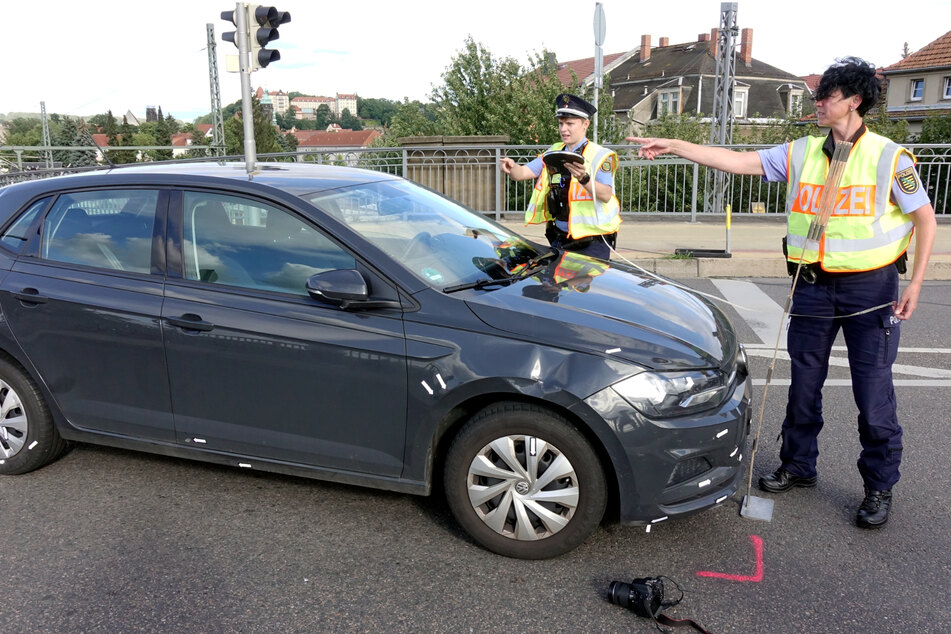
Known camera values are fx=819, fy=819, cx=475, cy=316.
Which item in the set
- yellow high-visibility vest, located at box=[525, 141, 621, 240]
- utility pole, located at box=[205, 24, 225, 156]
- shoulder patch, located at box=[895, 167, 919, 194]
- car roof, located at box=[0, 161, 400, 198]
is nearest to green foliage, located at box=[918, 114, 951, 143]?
utility pole, located at box=[205, 24, 225, 156]

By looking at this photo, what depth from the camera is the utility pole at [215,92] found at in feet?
78.4

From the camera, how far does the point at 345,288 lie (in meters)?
3.29

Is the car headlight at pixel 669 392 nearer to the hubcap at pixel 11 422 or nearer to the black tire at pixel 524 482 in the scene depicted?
the black tire at pixel 524 482

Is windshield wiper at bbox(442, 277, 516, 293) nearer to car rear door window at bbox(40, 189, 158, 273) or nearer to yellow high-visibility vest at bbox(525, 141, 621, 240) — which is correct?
car rear door window at bbox(40, 189, 158, 273)

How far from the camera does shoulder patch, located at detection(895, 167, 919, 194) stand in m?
3.39

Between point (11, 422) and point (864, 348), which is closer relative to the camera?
point (864, 348)

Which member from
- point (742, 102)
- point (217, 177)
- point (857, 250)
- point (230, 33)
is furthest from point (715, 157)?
point (742, 102)

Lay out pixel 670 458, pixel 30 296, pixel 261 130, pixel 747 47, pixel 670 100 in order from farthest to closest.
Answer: pixel 261 130 → pixel 747 47 → pixel 670 100 → pixel 30 296 → pixel 670 458

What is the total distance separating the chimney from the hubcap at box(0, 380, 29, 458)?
7387 cm

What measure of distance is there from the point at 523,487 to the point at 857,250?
176 centimetres

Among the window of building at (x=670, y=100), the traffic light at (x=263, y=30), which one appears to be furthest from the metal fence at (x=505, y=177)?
the window of building at (x=670, y=100)

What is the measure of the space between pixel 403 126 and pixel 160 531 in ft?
123

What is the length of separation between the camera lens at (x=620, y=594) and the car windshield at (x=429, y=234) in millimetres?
1347

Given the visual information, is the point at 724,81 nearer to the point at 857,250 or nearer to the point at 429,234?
the point at 857,250
